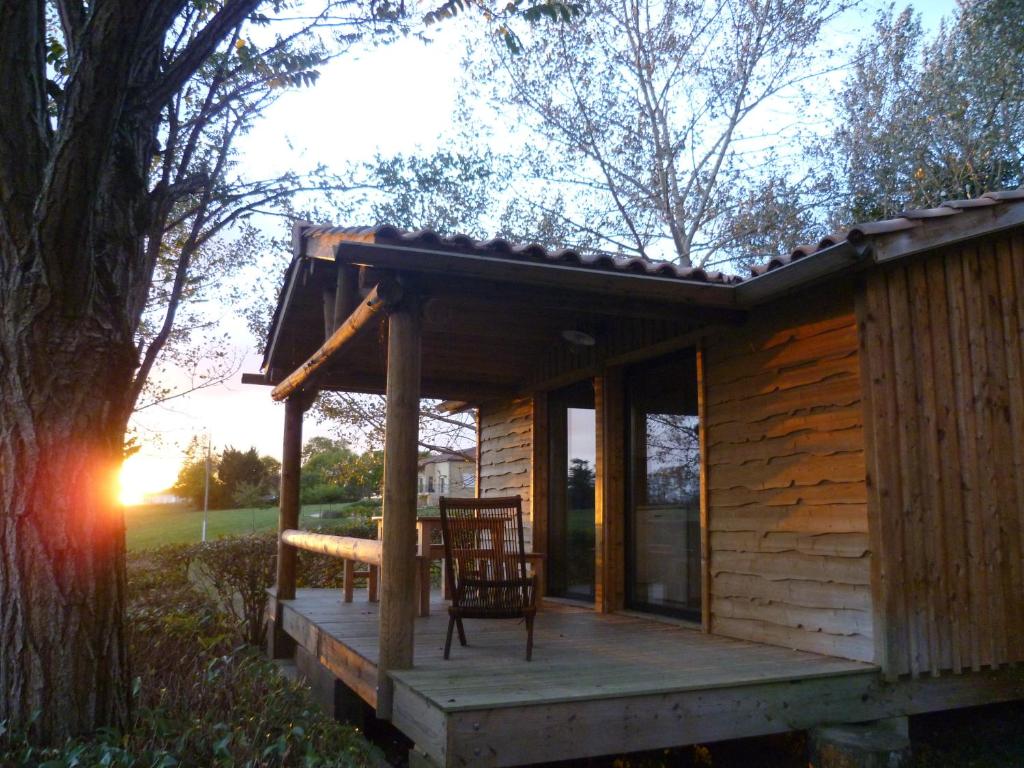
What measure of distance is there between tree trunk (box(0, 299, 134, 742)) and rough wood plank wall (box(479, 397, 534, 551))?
4784mm

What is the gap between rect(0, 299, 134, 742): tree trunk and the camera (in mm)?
3664

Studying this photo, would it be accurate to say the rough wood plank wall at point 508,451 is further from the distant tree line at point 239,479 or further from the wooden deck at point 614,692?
the distant tree line at point 239,479

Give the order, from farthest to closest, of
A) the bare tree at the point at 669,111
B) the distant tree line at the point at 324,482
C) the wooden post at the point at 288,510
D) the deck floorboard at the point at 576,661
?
1. the distant tree line at the point at 324,482
2. the bare tree at the point at 669,111
3. the wooden post at the point at 288,510
4. the deck floorboard at the point at 576,661

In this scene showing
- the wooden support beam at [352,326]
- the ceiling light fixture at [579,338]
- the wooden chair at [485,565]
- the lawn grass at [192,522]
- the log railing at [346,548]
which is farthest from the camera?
the lawn grass at [192,522]

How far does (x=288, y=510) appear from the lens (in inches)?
310

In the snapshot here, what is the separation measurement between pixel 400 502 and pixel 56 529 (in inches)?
59.4

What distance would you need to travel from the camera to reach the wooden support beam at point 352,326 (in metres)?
4.33

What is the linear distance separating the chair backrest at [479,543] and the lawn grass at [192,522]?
49.0 feet

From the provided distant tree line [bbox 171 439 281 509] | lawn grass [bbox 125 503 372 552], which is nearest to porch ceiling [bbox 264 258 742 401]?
lawn grass [bbox 125 503 372 552]

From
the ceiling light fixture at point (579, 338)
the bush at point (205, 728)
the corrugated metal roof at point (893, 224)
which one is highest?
the corrugated metal roof at point (893, 224)

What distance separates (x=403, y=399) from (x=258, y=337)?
36.3ft

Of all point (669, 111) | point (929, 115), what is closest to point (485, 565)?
point (669, 111)

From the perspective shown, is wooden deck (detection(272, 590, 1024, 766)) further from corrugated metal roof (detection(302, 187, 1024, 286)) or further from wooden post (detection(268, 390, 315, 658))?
wooden post (detection(268, 390, 315, 658))

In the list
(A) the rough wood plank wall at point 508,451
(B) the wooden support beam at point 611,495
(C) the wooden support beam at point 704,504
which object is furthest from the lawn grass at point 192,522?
(C) the wooden support beam at point 704,504
